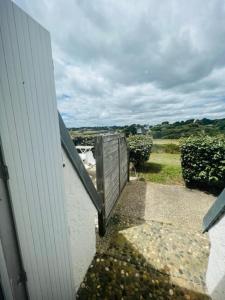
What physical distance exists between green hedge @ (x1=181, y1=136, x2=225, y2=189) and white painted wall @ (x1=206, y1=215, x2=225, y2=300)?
4120 mm

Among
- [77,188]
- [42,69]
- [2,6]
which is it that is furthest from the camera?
[77,188]

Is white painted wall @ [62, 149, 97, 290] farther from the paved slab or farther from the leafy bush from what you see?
the leafy bush

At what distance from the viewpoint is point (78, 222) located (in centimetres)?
235

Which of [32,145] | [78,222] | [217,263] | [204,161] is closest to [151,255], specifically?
[217,263]

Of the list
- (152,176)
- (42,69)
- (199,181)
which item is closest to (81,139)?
(152,176)

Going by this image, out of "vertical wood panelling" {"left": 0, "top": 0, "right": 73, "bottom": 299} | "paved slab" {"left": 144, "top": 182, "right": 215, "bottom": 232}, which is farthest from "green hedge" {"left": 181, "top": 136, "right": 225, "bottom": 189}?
"vertical wood panelling" {"left": 0, "top": 0, "right": 73, "bottom": 299}

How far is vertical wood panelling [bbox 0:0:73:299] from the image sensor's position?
3.33ft

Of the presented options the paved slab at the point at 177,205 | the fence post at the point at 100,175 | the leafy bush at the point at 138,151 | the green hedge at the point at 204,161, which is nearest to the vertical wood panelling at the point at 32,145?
the fence post at the point at 100,175

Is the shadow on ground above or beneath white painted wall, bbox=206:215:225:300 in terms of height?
beneath

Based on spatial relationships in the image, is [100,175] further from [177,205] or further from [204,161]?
[204,161]

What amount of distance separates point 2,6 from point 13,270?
67.7 inches

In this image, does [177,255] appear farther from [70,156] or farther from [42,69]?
[42,69]

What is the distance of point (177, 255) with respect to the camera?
3172mm

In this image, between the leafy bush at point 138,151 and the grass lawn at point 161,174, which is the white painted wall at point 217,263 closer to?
the grass lawn at point 161,174
